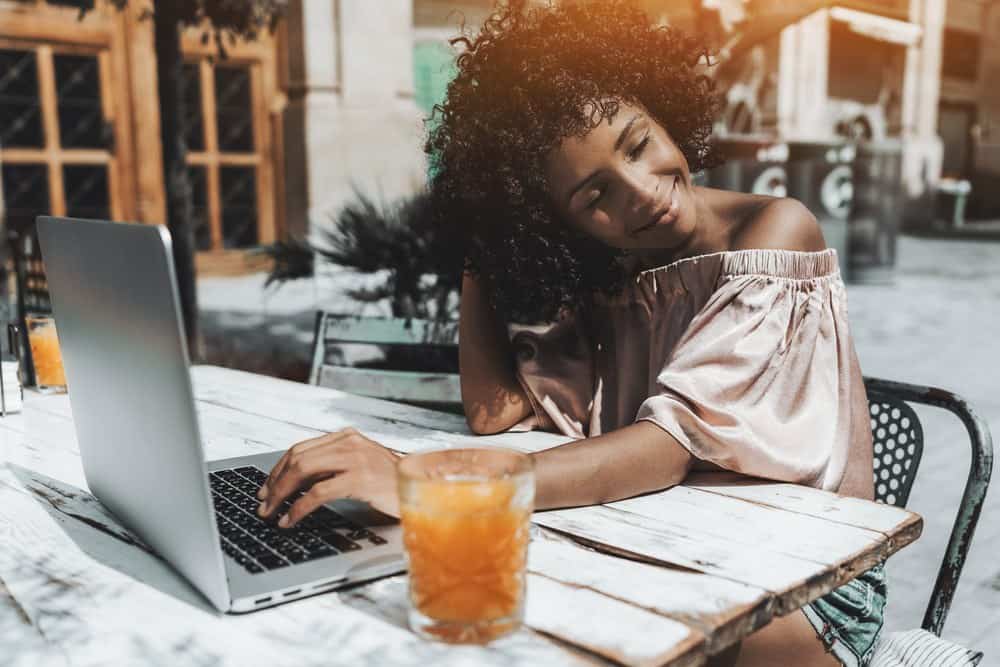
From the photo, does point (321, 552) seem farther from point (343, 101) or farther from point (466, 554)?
point (343, 101)

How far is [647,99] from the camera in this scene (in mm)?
1429

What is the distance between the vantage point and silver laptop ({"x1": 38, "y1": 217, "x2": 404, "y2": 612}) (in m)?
0.73

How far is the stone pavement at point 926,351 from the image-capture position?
2.42 metres

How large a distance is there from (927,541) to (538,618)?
2390 mm

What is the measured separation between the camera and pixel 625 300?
1.53 metres

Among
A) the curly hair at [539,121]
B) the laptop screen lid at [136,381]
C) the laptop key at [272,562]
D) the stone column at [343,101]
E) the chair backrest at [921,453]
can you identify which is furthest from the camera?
the stone column at [343,101]

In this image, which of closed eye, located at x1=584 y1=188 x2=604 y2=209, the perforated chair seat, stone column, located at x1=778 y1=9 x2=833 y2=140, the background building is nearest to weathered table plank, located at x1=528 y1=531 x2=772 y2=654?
closed eye, located at x1=584 y1=188 x2=604 y2=209

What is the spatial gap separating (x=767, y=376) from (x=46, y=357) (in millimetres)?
1352

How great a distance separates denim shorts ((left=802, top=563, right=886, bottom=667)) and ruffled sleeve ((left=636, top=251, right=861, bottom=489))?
15 cm

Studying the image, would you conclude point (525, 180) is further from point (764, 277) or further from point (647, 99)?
point (764, 277)

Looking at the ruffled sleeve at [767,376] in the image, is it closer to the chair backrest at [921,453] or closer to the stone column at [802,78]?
the chair backrest at [921,453]

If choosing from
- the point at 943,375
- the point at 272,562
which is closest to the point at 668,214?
the point at 272,562

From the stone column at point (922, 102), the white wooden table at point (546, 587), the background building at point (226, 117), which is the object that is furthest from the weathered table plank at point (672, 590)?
the stone column at point (922, 102)

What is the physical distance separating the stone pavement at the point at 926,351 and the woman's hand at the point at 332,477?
5.79ft
